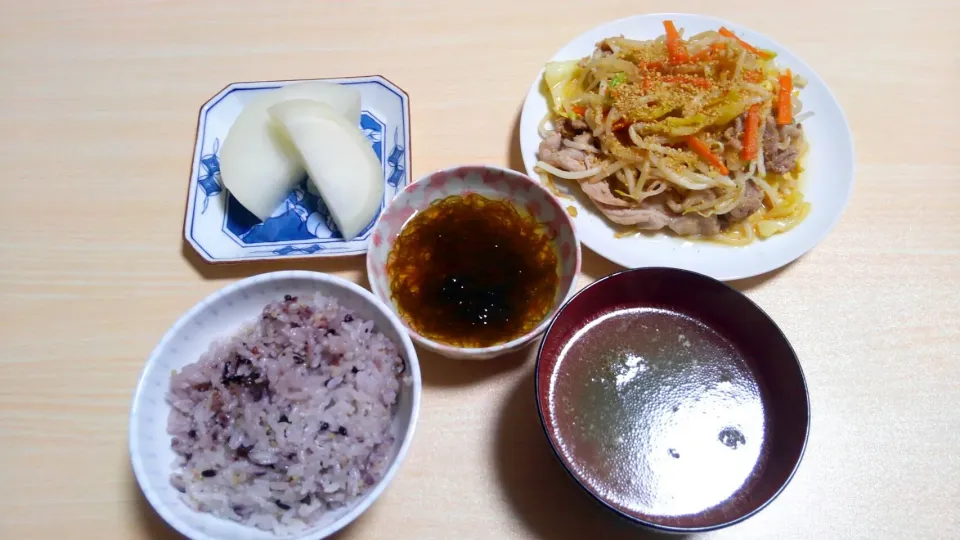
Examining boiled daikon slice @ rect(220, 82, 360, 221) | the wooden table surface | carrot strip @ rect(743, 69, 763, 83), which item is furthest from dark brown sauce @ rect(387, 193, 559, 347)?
carrot strip @ rect(743, 69, 763, 83)

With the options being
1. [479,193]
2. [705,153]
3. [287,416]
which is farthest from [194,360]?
[705,153]

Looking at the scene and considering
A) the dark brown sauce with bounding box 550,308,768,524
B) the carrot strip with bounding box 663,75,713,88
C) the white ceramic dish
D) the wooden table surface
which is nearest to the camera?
the white ceramic dish

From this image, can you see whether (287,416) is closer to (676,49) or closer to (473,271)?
(473,271)

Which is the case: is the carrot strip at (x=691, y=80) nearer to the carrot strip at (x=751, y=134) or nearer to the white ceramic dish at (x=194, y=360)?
the carrot strip at (x=751, y=134)

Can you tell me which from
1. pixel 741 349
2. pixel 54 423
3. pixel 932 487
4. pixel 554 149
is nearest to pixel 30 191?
pixel 54 423

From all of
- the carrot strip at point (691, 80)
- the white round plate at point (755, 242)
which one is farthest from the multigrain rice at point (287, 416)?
the carrot strip at point (691, 80)

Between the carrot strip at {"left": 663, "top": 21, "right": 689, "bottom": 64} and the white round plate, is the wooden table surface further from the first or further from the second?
the carrot strip at {"left": 663, "top": 21, "right": 689, "bottom": 64}

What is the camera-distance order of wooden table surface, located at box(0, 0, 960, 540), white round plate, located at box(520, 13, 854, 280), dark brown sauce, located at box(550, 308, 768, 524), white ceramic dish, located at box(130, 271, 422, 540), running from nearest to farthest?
1. white ceramic dish, located at box(130, 271, 422, 540)
2. dark brown sauce, located at box(550, 308, 768, 524)
3. wooden table surface, located at box(0, 0, 960, 540)
4. white round plate, located at box(520, 13, 854, 280)
